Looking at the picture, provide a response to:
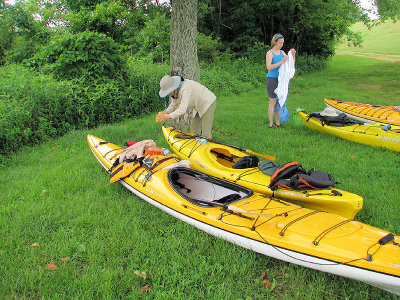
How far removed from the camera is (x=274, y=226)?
9.70ft

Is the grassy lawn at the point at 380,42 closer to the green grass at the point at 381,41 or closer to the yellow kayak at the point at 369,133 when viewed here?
the green grass at the point at 381,41

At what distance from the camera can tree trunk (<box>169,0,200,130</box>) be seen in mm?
6012

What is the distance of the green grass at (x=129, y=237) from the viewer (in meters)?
2.64

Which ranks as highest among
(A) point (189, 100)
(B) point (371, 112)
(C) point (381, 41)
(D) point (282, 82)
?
(C) point (381, 41)

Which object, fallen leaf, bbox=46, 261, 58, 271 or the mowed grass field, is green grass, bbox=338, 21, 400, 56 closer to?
the mowed grass field

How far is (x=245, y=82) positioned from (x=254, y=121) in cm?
532

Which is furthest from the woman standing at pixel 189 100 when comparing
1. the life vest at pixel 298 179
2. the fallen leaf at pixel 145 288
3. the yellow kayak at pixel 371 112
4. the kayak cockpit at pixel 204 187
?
the yellow kayak at pixel 371 112

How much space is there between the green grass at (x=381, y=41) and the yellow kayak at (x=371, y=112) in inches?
1041

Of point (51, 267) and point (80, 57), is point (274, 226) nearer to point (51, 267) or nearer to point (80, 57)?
point (51, 267)

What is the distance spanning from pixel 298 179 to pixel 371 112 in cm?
Result: 415

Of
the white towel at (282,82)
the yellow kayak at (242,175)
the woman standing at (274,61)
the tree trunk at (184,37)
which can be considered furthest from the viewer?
the white towel at (282,82)

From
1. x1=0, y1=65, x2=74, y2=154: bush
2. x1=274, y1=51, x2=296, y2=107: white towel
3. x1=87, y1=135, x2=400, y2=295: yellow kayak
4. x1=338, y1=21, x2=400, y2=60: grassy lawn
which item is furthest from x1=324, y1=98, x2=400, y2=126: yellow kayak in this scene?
x1=338, y1=21, x2=400, y2=60: grassy lawn

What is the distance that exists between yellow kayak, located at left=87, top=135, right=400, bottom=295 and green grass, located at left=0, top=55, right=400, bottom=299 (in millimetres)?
164

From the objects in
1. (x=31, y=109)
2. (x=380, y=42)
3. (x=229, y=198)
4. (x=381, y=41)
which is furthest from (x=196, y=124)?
(x=381, y=41)
